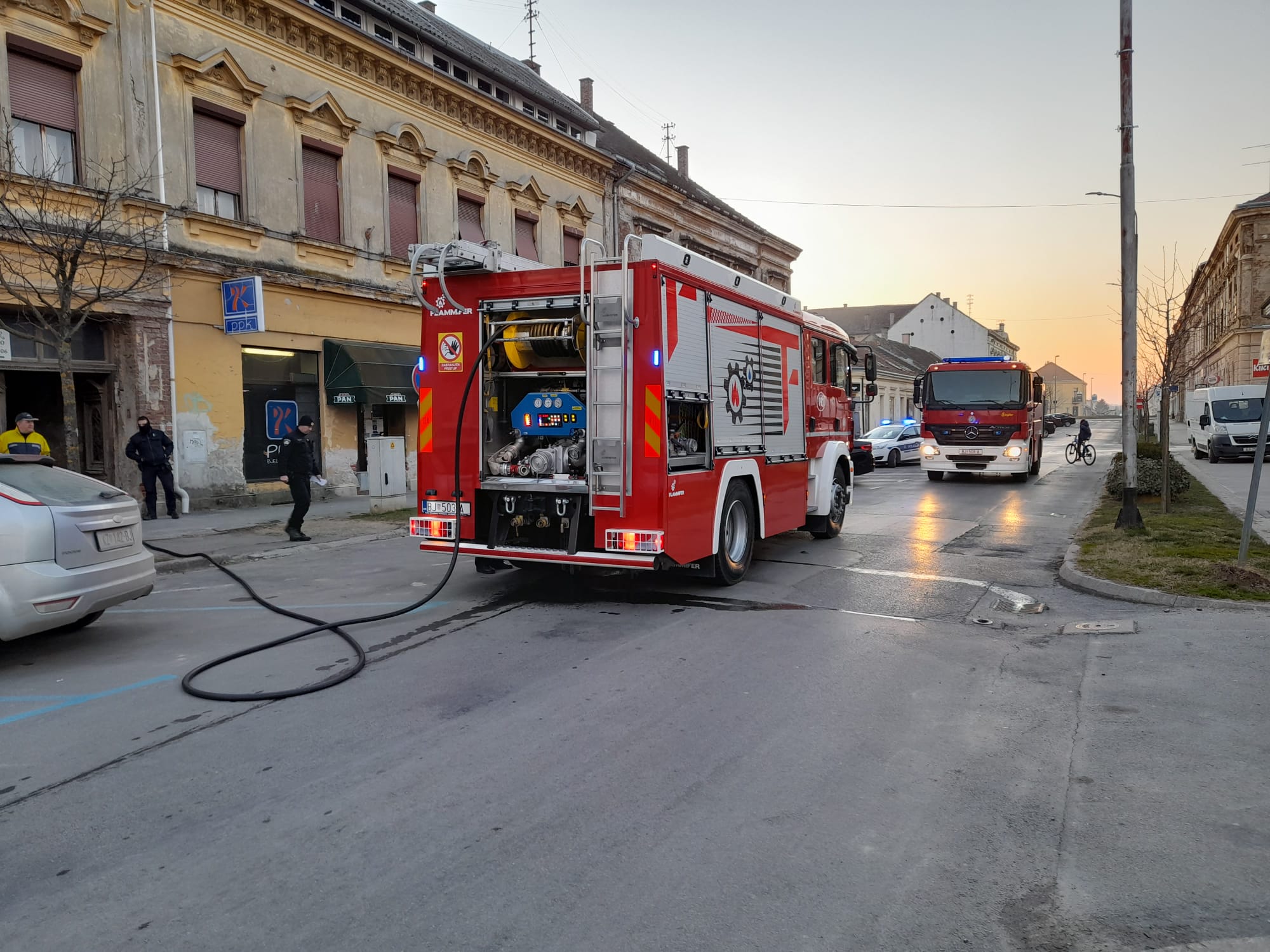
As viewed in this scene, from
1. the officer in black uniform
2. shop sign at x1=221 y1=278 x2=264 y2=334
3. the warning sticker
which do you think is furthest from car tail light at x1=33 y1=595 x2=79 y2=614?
shop sign at x1=221 y1=278 x2=264 y2=334

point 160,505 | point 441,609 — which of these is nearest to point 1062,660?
point 441,609

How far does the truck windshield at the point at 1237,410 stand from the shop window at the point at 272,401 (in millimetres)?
26993

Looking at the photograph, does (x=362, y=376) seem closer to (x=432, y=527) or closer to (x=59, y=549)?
(x=432, y=527)

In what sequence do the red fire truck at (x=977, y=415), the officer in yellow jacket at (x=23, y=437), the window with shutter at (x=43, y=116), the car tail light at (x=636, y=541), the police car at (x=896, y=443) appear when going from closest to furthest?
the car tail light at (x=636, y=541)
the officer in yellow jacket at (x=23, y=437)
the window with shutter at (x=43, y=116)
the red fire truck at (x=977, y=415)
the police car at (x=896, y=443)

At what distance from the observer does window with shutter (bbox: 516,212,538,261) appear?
25.1 m

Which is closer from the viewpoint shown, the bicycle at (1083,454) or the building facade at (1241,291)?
the bicycle at (1083,454)

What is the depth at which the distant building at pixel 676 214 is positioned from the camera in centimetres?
2958

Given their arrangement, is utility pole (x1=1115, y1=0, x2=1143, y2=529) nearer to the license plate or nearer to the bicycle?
the license plate

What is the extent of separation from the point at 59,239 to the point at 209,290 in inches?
212

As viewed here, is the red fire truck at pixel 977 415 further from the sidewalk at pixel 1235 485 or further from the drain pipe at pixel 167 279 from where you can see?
the drain pipe at pixel 167 279

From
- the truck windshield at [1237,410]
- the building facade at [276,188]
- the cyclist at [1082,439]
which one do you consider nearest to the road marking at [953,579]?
the building facade at [276,188]

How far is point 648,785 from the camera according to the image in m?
4.14

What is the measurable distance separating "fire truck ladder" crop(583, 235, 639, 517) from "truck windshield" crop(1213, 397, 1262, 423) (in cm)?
2741

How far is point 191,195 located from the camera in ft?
53.2
